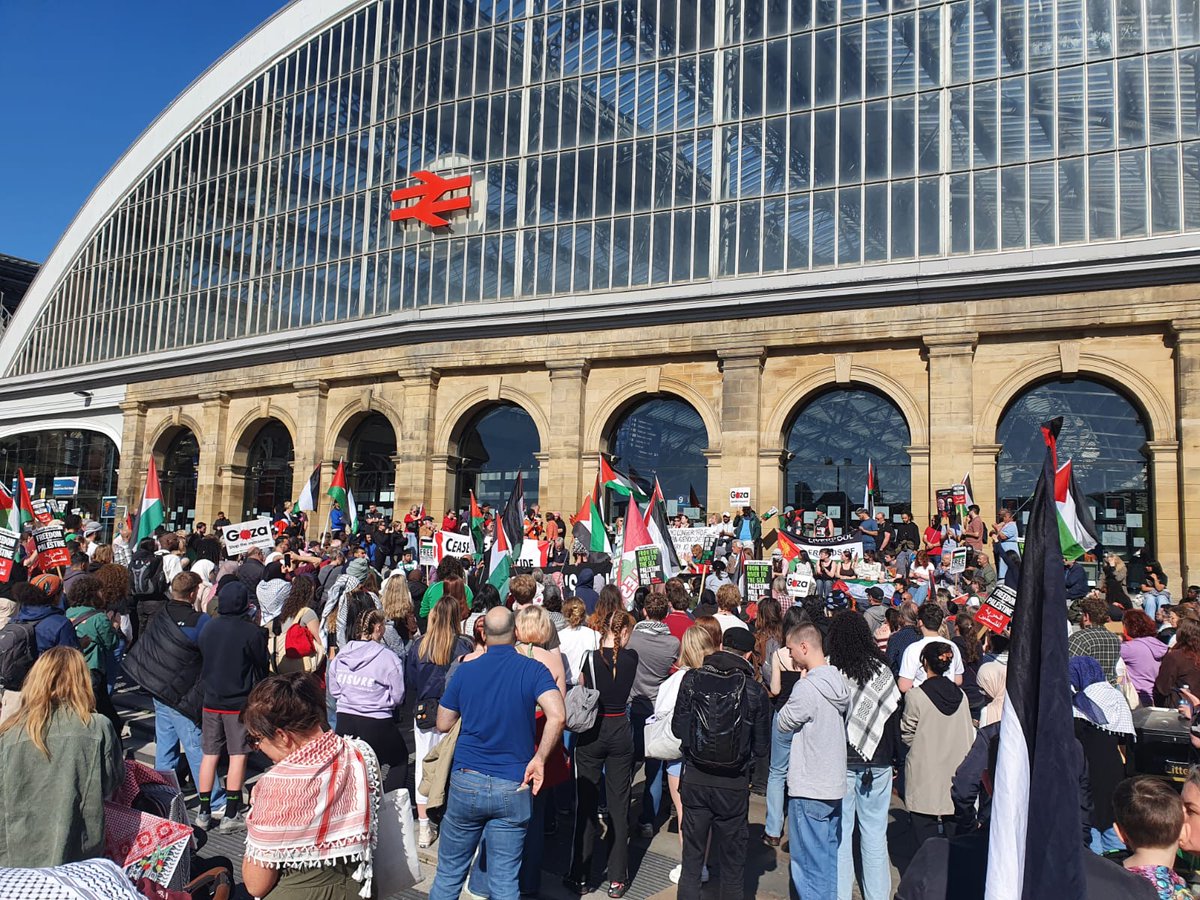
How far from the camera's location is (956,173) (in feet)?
70.9

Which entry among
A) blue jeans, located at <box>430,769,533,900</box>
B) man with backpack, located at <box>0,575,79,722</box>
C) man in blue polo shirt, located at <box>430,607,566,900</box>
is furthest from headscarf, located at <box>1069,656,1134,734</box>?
man with backpack, located at <box>0,575,79,722</box>

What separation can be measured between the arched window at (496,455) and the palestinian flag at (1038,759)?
23.9 meters

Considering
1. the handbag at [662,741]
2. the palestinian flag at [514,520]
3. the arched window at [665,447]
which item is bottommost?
the handbag at [662,741]

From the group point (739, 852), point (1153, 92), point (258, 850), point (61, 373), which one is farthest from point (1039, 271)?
point (61, 373)

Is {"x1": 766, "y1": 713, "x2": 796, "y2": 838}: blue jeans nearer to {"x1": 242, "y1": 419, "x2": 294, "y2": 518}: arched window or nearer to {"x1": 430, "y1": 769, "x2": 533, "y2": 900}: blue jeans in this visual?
{"x1": 430, "y1": 769, "x2": 533, "y2": 900}: blue jeans

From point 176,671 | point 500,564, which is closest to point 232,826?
point 176,671

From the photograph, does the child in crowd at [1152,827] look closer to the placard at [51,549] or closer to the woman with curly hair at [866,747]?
the woman with curly hair at [866,747]

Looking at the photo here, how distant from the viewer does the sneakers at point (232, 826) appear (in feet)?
25.1

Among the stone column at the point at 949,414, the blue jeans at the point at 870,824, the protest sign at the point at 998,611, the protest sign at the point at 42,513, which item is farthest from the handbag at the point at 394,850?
the stone column at the point at 949,414

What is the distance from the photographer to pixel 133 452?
1390 inches

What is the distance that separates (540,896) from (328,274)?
27.4 metres

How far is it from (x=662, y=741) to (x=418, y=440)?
70.4 ft

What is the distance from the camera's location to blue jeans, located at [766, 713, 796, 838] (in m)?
7.82

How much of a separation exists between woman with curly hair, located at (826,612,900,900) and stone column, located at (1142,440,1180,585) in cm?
1581
